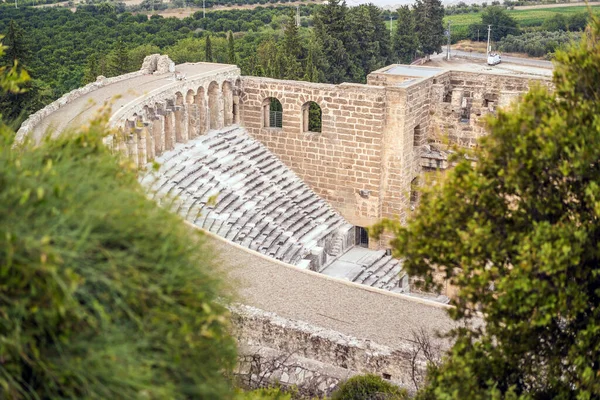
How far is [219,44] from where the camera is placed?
49750 millimetres

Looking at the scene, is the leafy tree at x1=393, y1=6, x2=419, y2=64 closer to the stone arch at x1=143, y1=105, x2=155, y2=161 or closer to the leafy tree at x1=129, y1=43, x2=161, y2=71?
the leafy tree at x1=129, y1=43, x2=161, y2=71

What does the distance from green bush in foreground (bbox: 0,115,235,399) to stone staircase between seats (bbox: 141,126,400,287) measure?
12.5 meters

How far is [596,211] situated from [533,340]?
1796mm

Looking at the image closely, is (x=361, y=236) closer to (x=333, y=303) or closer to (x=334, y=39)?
(x=333, y=303)

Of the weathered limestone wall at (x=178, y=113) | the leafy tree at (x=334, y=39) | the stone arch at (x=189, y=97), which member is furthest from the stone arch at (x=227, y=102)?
the leafy tree at (x=334, y=39)

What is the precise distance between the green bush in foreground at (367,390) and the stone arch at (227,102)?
13.9 metres

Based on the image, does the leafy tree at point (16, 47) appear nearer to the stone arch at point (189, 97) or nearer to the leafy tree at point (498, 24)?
the stone arch at point (189, 97)

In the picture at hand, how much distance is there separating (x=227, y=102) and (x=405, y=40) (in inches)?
1244

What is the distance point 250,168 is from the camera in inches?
984

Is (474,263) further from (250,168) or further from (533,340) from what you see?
(250,168)

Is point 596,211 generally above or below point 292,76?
above

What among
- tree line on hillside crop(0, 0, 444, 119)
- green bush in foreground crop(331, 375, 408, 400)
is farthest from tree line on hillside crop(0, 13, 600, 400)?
tree line on hillside crop(0, 0, 444, 119)

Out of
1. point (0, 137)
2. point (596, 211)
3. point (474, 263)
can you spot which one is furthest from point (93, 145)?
point (596, 211)

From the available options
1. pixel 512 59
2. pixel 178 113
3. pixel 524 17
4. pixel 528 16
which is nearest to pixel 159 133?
pixel 178 113
